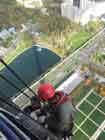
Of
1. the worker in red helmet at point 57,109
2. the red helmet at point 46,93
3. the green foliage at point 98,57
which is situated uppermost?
the red helmet at point 46,93

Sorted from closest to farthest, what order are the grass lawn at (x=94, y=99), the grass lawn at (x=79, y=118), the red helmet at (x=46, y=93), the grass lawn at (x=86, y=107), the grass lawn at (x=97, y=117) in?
the red helmet at (x=46, y=93), the grass lawn at (x=79, y=118), the grass lawn at (x=97, y=117), the grass lawn at (x=86, y=107), the grass lawn at (x=94, y=99)

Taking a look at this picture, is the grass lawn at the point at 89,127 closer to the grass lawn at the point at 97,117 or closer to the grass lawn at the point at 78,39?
the grass lawn at the point at 97,117

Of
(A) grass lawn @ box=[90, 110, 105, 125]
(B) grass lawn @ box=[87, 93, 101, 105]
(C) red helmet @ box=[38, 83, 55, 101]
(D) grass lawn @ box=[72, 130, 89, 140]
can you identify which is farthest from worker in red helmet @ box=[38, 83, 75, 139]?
(B) grass lawn @ box=[87, 93, 101, 105]

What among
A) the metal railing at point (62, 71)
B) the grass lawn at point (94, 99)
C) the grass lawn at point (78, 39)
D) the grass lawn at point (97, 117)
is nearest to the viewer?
the grass lawn at point (97, 117)

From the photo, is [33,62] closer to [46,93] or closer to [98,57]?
[98,57]

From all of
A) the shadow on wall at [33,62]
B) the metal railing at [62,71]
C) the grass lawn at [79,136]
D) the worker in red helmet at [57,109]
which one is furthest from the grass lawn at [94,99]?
the worker in red helmet at [57,109]

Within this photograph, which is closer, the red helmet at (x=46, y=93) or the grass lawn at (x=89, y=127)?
the red helmet at (x=46, y=93)

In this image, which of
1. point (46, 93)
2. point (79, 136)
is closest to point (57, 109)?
point (46, 93)

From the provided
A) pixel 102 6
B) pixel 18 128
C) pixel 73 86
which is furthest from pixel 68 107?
pixel 102 6
